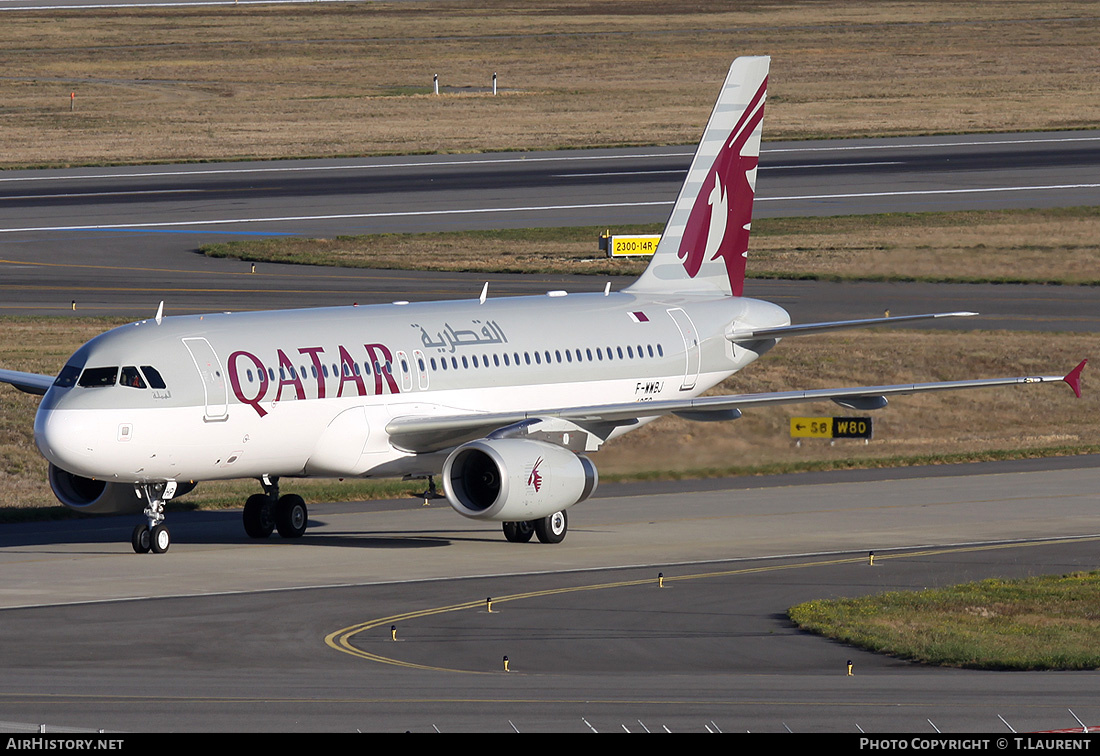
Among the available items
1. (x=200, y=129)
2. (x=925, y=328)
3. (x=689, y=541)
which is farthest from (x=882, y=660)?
(x=200, y=129)

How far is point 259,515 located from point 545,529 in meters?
6.00

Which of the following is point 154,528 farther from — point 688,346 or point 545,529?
point 688,346

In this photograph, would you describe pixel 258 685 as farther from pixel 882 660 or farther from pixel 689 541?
pixel 689 541

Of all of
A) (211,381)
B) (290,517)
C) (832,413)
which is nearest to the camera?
(211,381)

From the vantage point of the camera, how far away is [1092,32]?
160000 millimetres

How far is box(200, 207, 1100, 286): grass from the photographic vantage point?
2813 inches

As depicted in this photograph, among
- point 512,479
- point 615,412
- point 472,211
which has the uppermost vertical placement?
point 472,211

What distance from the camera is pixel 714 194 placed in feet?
148

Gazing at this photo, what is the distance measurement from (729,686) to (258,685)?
18.9 feet

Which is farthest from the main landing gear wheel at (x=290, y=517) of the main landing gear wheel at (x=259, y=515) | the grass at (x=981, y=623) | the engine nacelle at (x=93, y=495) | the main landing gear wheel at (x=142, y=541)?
the grass at (x=981, y=623)

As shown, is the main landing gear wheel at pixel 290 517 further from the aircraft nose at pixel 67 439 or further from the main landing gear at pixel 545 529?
the aircraft nose at pixel 67 439

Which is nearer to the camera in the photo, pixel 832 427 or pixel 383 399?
pixel 383 399

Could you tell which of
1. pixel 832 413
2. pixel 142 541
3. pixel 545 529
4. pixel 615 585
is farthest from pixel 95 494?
pixel 832 413

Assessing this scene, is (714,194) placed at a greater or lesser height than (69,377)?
greater
